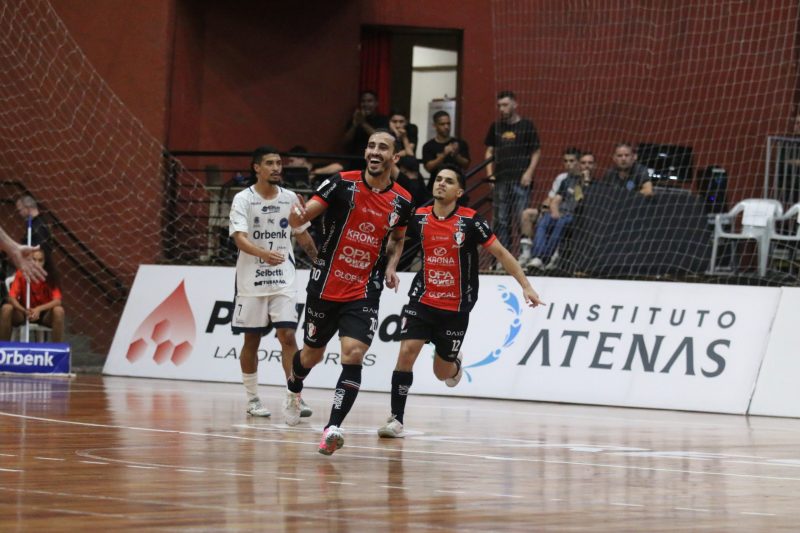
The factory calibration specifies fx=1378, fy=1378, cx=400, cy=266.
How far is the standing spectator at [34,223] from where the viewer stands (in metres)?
16.9

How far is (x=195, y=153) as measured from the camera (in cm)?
1853

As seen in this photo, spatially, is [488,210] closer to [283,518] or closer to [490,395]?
[490,395]

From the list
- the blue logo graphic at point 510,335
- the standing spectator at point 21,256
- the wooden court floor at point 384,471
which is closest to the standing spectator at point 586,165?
the blue logo graphic at point 510,335

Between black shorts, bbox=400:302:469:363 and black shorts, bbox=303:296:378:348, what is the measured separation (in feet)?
2.51

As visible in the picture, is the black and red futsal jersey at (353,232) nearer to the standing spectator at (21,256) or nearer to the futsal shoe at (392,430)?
the futsal shoe at (392,430)

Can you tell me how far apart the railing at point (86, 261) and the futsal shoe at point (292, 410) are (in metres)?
9.12

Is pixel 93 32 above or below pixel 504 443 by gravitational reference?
above

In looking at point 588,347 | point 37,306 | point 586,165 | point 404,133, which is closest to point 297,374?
point 588,347

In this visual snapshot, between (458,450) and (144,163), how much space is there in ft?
35.9

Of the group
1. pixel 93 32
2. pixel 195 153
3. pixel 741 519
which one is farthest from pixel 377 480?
pixel 93 32

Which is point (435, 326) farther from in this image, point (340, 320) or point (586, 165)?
point (586, 165)

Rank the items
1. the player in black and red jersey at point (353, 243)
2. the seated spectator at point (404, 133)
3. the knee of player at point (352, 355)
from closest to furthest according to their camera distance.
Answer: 1. the knee of player at point (352, 355)
2. the player in black and red jersey at point (353, 243)
3. the seated spectator at point (404, 133)

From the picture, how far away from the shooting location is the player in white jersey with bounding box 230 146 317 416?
11.1 meters

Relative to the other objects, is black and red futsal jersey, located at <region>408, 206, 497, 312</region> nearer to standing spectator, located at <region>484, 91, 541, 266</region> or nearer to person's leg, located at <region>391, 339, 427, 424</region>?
person's leg, located at <region>391, 339, 427, 424</region>
